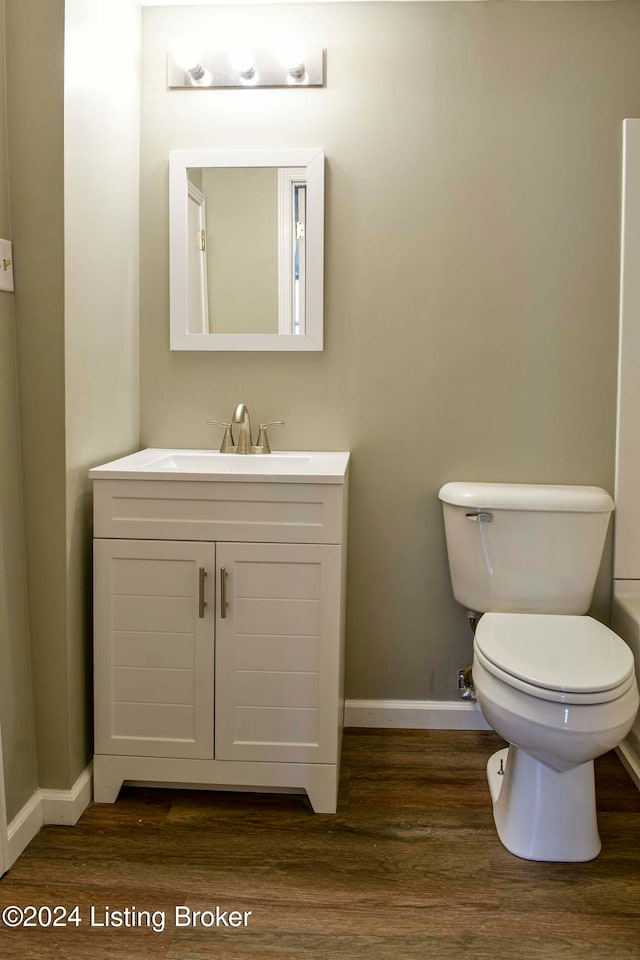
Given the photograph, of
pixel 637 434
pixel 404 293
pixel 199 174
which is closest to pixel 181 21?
pixel 199 174

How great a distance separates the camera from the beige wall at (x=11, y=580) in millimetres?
1710

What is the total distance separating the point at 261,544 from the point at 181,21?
162 cm

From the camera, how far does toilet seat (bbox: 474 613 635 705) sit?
162 centimetres

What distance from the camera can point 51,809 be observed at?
187 centimetres

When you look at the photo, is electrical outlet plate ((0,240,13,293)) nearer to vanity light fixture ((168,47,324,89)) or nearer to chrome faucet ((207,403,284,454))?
chrome faucet ((207,403,284,454))

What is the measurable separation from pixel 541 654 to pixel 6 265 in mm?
1531

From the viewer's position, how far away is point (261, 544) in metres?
1.89

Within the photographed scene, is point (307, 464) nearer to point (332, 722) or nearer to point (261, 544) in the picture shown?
point (261, 544)

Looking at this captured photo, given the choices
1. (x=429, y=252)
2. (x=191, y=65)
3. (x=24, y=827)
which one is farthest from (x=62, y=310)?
(x=24, y=827)

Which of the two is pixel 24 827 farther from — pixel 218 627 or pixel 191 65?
pixel 191 65

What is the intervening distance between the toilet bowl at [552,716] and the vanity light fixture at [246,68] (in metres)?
1.68

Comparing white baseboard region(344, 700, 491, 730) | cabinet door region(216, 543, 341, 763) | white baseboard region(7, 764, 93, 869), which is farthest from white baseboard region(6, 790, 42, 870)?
white baseboard region(344, 700, 491, 730)

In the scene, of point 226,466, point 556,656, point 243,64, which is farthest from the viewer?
point 243,64

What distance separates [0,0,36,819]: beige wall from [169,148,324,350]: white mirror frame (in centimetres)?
63
